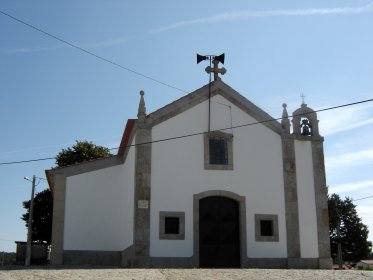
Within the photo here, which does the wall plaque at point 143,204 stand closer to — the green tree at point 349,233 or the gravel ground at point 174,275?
the gravel ground at point 174,275

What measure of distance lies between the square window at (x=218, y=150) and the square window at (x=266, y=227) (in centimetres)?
267

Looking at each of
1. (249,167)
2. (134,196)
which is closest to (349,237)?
(249,167)

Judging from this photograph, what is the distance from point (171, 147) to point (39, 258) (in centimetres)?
1058

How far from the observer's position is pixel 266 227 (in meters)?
19.5

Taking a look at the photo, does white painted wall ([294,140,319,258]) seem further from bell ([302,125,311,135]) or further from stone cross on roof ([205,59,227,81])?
stone cross on roof ([205,59,227,81])

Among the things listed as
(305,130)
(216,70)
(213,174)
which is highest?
(216,70)

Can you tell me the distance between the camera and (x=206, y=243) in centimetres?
1884

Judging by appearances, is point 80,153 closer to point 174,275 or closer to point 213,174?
point 213,174

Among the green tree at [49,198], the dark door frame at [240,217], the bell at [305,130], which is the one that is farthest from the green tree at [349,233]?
the dark door frame at [240,217]

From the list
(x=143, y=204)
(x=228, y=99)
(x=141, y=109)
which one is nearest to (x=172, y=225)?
(x=143, y=204)

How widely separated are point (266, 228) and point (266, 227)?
4 cm

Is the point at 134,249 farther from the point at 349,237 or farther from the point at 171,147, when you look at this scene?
the point at 349,237

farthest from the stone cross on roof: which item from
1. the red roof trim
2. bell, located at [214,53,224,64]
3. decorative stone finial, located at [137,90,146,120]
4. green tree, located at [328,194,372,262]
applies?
green tree, located at [328,194,372,262]

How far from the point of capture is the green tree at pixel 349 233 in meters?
49.0
